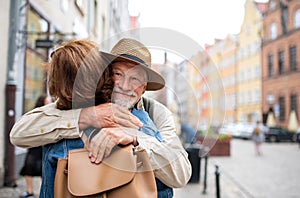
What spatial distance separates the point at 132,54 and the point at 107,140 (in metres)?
0.25

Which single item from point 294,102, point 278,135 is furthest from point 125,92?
point 294,102

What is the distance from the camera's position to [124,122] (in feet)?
3.49

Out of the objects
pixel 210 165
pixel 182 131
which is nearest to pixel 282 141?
pixel 210 165

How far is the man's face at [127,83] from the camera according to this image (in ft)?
3.49

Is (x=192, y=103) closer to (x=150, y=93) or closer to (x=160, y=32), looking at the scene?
(x=150, y=93)

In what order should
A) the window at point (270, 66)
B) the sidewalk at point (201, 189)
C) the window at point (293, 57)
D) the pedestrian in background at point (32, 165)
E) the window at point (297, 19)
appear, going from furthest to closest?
the window at point (270, 66) → the window at point (293, 57) → the window at point (297, 19) → the sidewalk at point (201, 189) → the pedestrian in background at point (32, 165)

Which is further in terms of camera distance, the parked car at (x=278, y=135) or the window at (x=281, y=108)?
the window at (x=281, y=108)

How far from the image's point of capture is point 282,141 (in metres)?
27.4

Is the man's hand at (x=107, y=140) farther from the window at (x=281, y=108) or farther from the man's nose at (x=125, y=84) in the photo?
the window at (x=281, y=108)

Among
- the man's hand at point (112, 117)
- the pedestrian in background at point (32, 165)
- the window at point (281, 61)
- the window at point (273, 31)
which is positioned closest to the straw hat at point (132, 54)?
the man's hand at point (112, 117)

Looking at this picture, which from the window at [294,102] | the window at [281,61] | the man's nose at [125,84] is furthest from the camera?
the window at [281,61]

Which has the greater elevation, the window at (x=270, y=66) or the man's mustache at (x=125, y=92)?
the window at (x=270, y=66)

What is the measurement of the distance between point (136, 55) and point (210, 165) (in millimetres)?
11040

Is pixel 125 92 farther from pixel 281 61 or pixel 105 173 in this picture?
pixel 281 61
